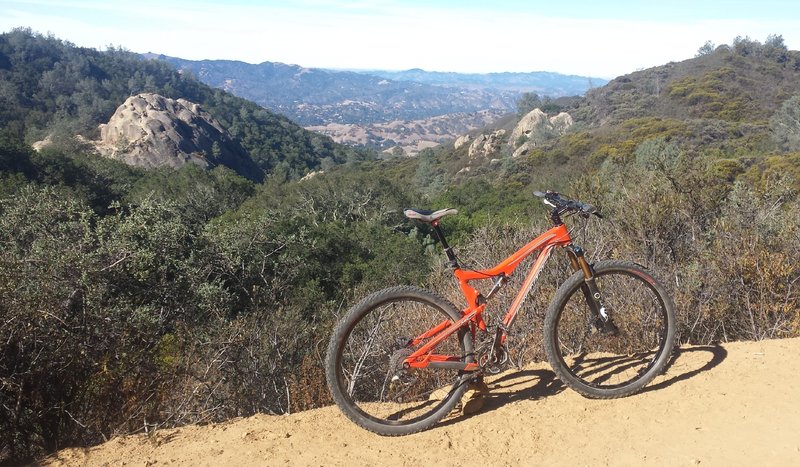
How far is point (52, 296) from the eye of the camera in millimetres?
4035

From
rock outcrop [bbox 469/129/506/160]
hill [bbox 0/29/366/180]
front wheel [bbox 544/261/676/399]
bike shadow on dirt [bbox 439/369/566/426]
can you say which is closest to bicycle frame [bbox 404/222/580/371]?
front wheel [bbox 544/261/676/399]

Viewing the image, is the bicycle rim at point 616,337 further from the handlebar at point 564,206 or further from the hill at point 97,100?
the hill at point 97,100

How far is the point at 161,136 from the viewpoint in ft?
200

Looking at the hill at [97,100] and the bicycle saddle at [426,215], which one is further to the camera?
the hill at [97,100]

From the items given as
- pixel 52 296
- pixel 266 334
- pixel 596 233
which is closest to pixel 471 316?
pixel 52 296

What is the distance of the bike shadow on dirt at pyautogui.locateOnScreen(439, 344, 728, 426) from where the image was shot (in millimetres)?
3723

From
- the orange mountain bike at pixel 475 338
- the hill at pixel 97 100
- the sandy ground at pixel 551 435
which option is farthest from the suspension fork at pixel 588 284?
the hill at pixel 97 100

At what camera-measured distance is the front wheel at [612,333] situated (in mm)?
3543

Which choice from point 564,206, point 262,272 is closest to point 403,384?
point 564,206

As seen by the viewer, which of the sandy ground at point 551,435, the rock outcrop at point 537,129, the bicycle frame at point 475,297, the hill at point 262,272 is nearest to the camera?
the sandy ground at point 551,435

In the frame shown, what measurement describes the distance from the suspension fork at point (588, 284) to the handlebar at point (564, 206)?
9.4 inches

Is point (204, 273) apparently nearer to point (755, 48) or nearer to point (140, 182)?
point (140, 182)

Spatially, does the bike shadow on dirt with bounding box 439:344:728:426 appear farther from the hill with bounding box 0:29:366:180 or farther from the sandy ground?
the hill with bounding box 0:29:366:180

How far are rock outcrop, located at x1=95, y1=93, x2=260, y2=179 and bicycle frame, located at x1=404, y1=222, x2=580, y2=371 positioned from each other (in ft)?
196
